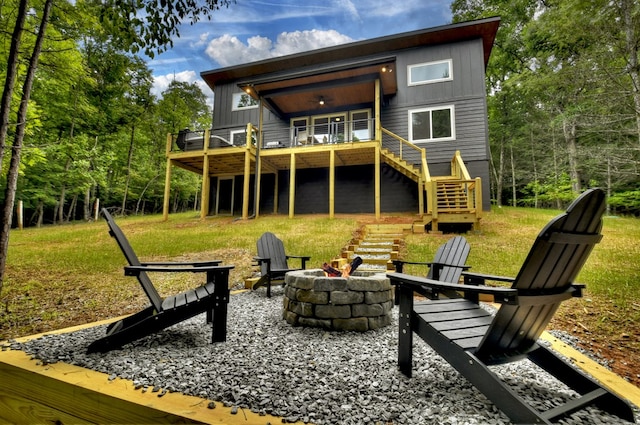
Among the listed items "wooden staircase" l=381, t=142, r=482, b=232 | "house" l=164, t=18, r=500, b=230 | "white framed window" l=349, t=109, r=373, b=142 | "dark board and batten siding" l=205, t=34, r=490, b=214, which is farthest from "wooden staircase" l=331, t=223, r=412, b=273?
"white framed window" l=349, t=109, r=373, b=142

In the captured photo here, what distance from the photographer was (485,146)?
10203 mm

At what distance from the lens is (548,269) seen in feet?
4.71

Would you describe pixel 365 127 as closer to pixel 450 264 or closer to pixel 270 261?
pixel 270 261

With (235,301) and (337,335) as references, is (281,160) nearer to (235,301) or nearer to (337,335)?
(235,301)

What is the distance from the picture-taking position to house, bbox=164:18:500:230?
10078mm

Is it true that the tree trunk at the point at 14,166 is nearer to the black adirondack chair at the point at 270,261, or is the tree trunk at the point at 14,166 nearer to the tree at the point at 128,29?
the tree at the point at 128,29

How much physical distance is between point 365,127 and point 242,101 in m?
6.10

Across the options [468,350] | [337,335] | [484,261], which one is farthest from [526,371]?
[484,261]

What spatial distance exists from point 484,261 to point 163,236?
8.71 m

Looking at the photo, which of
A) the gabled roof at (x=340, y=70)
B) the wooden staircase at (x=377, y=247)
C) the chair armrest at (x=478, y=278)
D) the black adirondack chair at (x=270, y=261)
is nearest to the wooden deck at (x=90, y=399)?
the chair armrest at (x=478, y=278)

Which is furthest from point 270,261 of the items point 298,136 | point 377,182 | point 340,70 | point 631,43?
point 298,136

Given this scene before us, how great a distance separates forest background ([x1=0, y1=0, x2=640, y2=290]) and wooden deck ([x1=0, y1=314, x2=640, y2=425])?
6.42ft

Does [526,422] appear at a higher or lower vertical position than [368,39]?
Result: lower

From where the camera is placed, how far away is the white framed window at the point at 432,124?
1072cm
